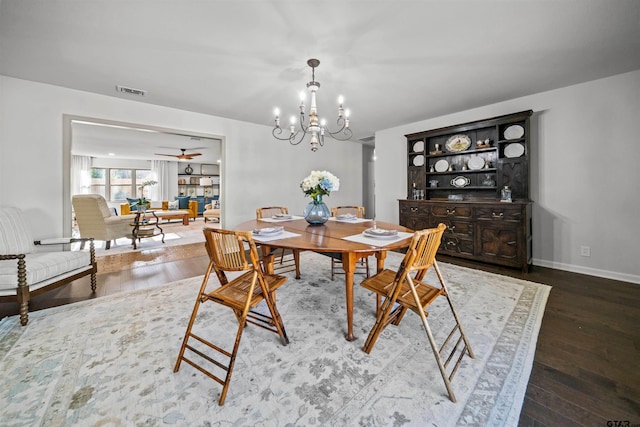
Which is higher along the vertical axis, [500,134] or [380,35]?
[380,35]

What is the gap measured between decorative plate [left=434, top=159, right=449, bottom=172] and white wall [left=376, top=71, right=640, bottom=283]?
3.16 ft

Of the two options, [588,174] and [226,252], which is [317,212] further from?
[588,174]

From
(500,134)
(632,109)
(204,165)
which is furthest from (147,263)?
(204,165)

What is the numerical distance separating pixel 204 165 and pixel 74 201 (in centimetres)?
758

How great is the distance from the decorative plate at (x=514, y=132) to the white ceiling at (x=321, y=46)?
430mm

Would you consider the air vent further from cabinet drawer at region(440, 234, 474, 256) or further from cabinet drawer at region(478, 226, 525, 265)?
cabinet drawer at region(478, 226, 525, 265)

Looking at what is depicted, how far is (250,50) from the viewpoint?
229cm

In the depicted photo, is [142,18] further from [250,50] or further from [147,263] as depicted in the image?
[147,263]

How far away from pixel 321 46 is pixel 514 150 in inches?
122

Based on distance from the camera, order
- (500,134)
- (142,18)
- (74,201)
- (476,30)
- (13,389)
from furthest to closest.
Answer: (74,201) < (500,134) < (476,30) < (142,18) < (13,389)

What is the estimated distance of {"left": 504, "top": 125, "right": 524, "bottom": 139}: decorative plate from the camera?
3.43 metres

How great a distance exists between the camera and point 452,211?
3734 millimetres

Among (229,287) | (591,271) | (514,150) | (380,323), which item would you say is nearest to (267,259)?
(229,287)

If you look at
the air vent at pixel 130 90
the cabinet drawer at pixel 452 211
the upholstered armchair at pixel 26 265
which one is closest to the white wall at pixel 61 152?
the air vent at pixel 130 90
